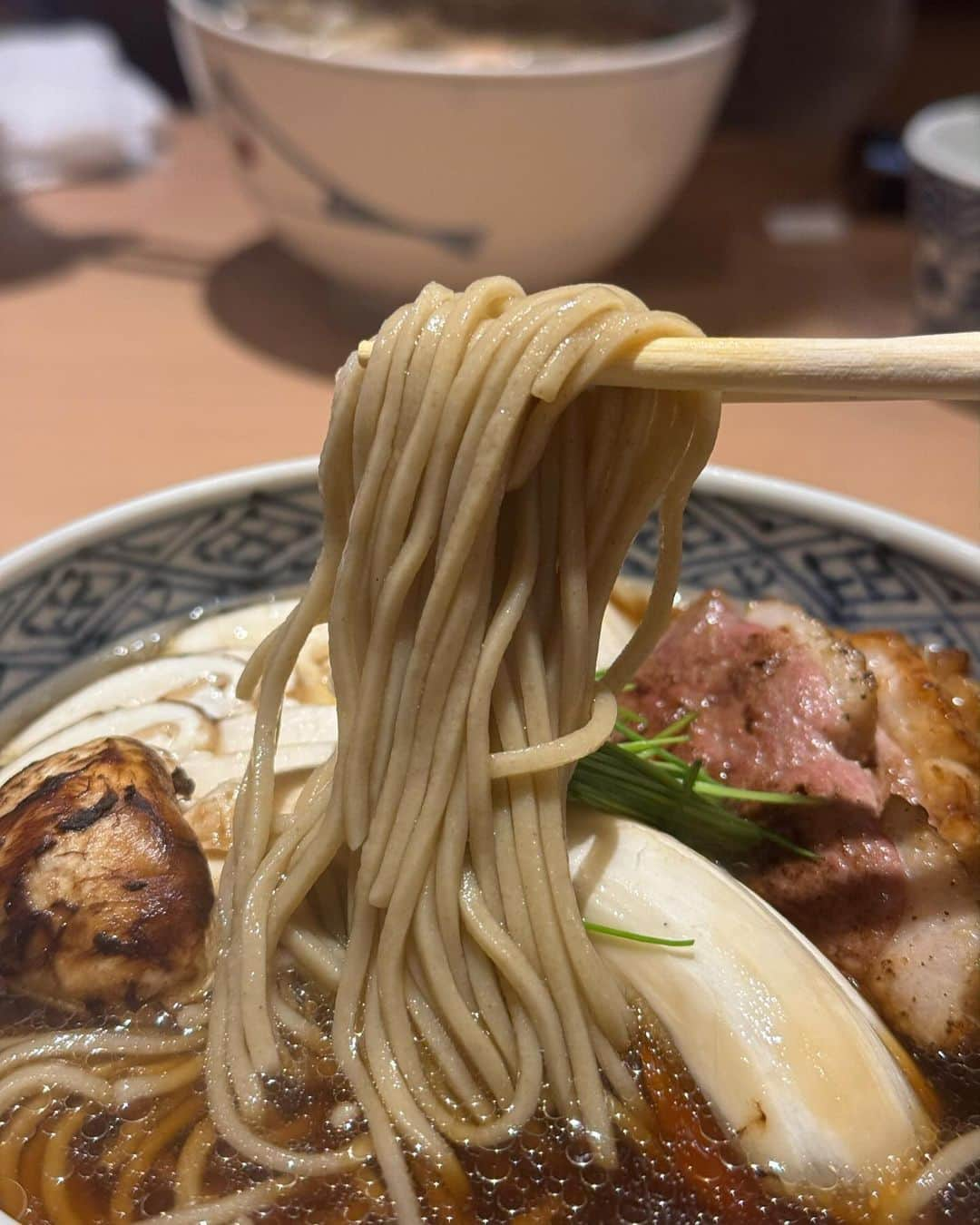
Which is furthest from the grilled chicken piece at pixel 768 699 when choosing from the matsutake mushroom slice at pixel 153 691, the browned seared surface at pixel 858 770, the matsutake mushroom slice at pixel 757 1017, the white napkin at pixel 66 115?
Answer: the white napkin at pixel 66 115

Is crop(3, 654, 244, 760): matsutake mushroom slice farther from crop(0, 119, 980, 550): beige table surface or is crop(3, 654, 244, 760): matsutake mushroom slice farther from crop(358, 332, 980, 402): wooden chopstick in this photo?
crop(358, 332, 980, 402): wooden chopstick

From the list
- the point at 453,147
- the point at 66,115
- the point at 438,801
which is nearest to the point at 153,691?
the point at 438,801

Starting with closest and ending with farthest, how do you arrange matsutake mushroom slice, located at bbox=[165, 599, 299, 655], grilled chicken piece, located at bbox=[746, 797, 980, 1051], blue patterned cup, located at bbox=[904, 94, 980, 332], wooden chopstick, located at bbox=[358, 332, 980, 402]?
1. wooden chopstick, located at bbox=[358, 332, 980, 402]
2. grilled chicken piece, located at bbox=[746, 797, 980, 1051]
3. matsutake mushroom slice, located at bbox=[165, 599, 299, 655]
4. blue patterned cup, located at bbox=[904, 94, 980, 332]

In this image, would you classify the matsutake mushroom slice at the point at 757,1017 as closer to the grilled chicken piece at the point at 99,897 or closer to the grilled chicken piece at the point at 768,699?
the grilled chicken piece at the point at 768,699

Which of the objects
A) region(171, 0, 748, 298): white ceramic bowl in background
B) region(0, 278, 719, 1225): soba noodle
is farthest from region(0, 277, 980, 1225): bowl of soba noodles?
region(171, 0, 748, 298): white ceramic bowl in background

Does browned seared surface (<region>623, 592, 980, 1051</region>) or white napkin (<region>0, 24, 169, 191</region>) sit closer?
browned seared surface (<region>623, 592, 980, 1051</region>)

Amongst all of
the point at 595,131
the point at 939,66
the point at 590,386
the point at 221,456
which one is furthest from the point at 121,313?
the point at 939,66
